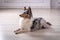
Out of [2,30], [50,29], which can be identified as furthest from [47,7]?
[2,30]

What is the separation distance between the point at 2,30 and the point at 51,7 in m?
2.33

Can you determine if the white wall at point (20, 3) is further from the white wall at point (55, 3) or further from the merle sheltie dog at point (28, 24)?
the merle sheltie dog at point (28, 24)

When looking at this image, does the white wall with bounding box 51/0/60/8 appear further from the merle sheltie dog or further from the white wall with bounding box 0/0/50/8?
the merle sheltie dog

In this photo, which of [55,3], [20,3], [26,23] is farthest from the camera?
[20,3]

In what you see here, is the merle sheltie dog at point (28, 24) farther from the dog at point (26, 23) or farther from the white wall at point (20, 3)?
the white wall at point (20, 3)

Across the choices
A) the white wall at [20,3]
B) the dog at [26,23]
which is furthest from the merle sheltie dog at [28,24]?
the white wall at [20,3]

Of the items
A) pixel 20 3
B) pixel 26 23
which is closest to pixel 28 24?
pixel 26 23

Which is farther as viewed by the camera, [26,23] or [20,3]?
[20,3]

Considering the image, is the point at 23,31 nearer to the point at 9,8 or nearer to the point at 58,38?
the point at 58,38

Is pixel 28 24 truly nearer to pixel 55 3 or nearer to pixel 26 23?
pixel 26 23

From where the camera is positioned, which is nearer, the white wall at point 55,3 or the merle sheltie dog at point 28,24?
the merle sheltie dog at point 28,24

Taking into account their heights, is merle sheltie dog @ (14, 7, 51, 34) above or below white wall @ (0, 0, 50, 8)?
below

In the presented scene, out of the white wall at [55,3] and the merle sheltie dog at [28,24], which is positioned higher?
the white wall at [55,3]

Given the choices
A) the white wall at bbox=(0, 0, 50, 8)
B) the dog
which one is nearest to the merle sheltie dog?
the dog
